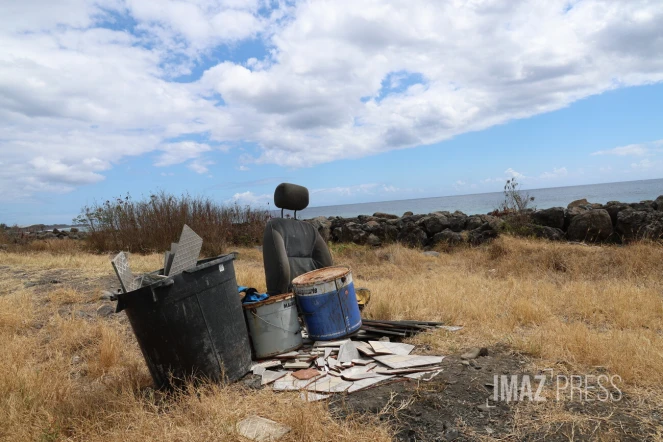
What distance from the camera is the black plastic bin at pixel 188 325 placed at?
128 inches

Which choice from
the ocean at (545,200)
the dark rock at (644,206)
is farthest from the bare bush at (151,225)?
the dark rock at (644,206)

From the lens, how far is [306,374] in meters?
3.65

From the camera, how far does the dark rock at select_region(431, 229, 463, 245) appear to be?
42.8 ft

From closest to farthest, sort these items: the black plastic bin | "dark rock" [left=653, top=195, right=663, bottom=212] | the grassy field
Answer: the grassy field < the black plastic bin < "dark rock" [left=653, top=195, right=663, bottom=212]

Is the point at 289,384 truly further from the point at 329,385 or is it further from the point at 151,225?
the point at 151,225

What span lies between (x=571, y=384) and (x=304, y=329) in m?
2.59

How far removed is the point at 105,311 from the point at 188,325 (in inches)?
140

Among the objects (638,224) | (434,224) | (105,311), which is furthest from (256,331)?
(434,224)

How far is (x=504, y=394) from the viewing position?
311 cm

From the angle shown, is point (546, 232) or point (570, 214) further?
point (570, 214)

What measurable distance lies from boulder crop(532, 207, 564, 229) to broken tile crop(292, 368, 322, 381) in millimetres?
10734

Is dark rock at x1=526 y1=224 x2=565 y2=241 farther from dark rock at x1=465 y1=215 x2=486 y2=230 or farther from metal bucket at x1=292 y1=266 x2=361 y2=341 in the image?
metal bucket at x1=292 y1=266 x2=361 y2=341

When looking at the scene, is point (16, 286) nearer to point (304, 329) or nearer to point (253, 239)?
point (304, 329)

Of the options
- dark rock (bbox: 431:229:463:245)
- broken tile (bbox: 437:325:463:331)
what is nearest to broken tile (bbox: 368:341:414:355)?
broken tile (bbox: 437:325:463:331)
